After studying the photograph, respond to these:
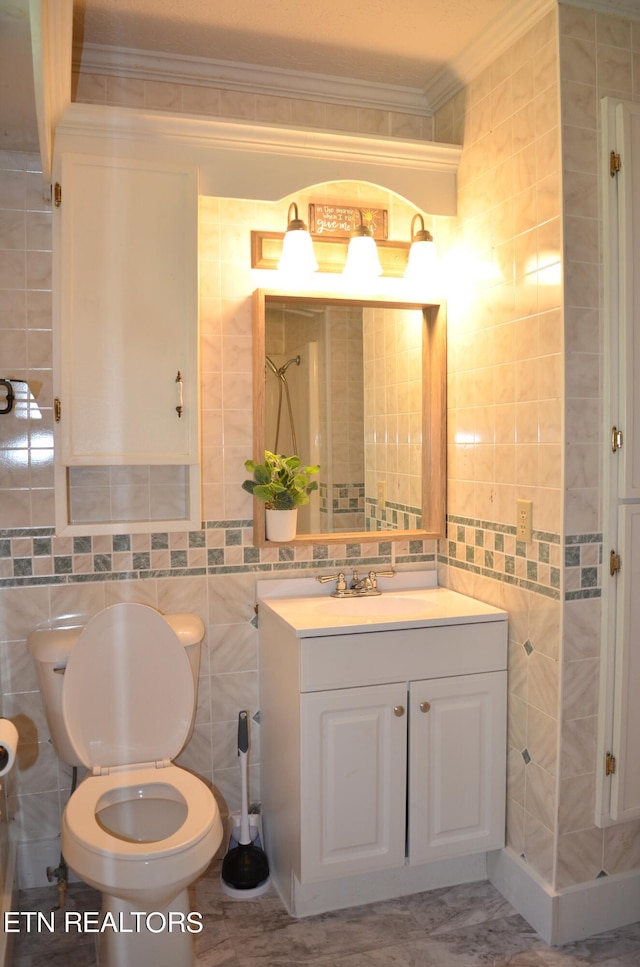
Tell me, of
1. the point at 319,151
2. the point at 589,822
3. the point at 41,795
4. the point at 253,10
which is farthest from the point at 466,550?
the point at 253,10

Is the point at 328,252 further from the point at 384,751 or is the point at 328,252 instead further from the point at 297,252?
the point at 384,751

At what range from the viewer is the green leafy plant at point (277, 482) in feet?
7.62

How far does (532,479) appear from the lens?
2.05 m

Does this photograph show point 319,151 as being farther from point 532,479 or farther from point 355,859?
point 355,859

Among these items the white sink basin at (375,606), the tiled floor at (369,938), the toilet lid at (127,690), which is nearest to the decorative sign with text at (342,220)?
the white sink basin at (375,606)

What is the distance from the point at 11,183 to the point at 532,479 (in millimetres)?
1747

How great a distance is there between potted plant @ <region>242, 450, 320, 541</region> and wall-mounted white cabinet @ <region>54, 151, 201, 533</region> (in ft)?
0.80

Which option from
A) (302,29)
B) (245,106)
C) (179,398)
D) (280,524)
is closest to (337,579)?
(280,524)

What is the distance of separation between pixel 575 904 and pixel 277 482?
1.46 meters

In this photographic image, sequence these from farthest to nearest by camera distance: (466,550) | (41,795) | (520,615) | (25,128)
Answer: (466,550)
(41,795)
(520,615)
(25,128)

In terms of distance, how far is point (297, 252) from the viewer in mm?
2301

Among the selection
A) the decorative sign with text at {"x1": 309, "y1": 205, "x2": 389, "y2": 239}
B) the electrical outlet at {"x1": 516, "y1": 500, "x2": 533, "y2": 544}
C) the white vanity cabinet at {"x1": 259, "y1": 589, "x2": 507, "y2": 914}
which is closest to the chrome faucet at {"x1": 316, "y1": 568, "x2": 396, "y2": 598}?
the white vanity cabinet at {"x1": 259, "y1": 589, "x2": 507, "y2": 914}

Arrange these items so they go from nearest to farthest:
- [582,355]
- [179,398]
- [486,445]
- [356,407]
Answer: [582,355], [179,398], [486,445], [356,407]

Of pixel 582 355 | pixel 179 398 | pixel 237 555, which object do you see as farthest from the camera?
pixel 237 555
